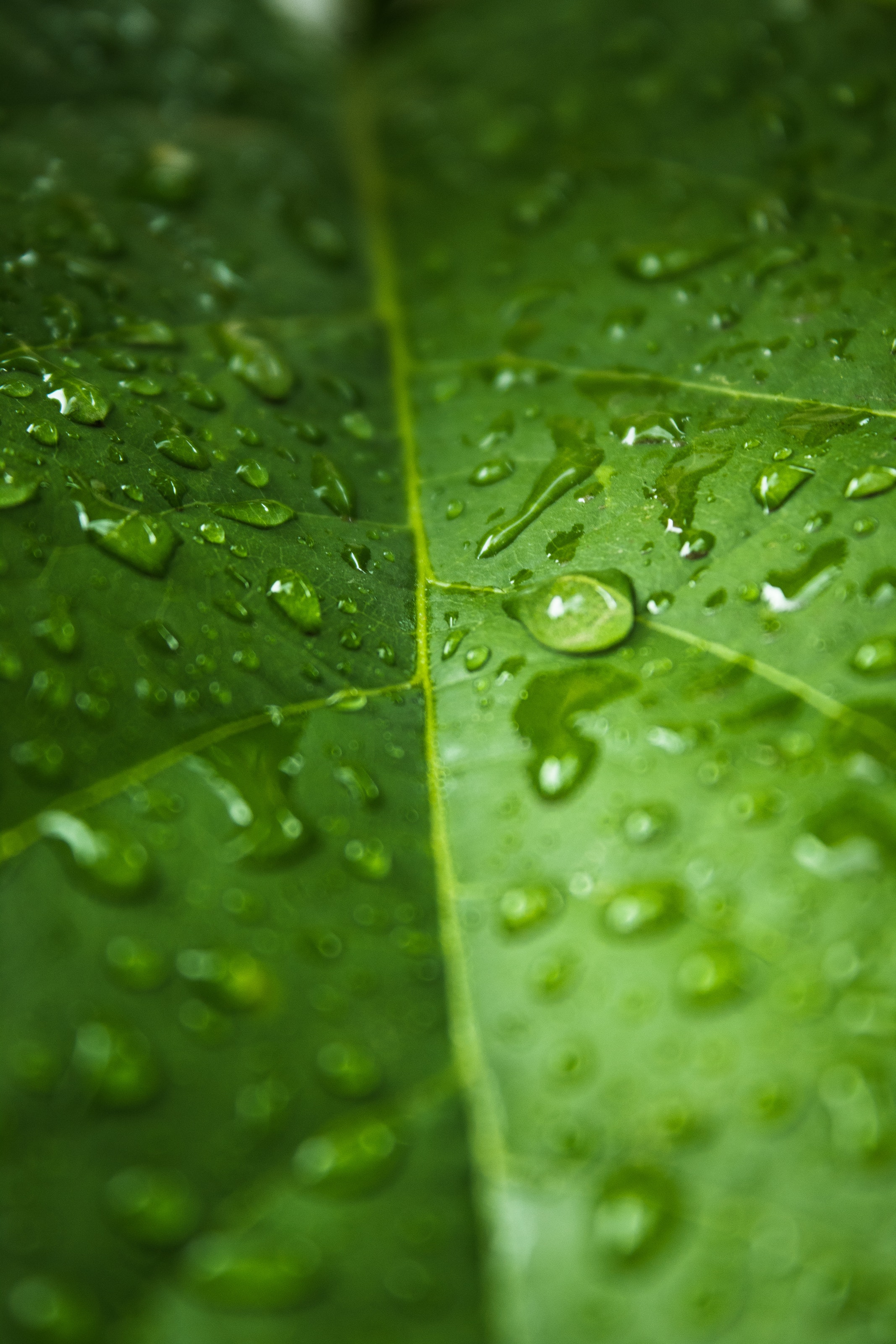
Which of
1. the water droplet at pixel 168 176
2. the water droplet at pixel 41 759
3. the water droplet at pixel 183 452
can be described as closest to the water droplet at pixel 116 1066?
the water droplet at pixel 41 759

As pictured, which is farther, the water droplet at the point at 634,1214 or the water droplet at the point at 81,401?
the water droplet at the point at 81,401

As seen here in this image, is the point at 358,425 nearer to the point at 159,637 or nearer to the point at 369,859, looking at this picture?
the point at 159,637

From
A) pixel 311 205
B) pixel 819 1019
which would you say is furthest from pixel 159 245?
pixel 819 1019

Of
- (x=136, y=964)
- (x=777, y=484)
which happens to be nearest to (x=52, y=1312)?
(x=136, y=964)

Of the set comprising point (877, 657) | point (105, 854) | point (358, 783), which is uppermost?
point (105, 854)

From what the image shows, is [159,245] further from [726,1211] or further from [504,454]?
[726,1211]

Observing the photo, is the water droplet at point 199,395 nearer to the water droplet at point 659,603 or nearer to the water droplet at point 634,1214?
the water droplet at point 659,603
